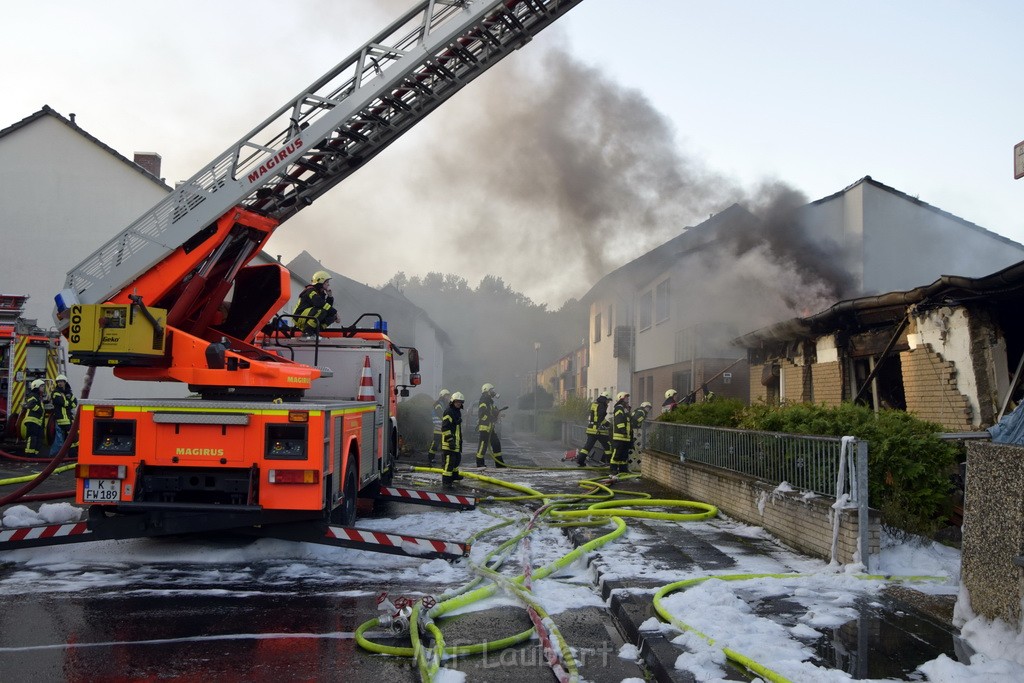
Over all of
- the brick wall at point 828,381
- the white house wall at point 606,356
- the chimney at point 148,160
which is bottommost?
the brick wall at point 828,381

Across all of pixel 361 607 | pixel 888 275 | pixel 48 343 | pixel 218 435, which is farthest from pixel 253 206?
pixel 888 275

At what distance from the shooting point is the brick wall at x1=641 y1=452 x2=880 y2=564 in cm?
640

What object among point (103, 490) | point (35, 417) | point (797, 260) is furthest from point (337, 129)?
point (797, 260)

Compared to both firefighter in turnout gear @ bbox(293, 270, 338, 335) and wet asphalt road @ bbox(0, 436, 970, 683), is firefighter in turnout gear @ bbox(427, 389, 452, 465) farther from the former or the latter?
wet asphalt road @ bbox(0, 436, 970, 683)

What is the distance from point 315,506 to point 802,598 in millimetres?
3555

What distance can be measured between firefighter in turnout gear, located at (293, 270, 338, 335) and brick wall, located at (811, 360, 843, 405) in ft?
24.6

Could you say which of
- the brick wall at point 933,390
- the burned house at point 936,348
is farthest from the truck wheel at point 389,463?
the brick wall at point 933,390

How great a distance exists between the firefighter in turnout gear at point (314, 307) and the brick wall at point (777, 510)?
4.77 metres

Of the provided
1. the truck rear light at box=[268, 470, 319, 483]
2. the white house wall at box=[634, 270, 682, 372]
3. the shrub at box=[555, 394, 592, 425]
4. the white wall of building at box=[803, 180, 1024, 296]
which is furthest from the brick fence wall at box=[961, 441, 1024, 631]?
the shrub at box=[555, 394, 592, 425]

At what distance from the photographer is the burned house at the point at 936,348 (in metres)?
9.11

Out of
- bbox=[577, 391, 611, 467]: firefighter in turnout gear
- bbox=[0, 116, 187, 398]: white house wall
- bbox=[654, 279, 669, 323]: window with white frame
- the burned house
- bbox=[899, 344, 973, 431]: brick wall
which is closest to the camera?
the burned house

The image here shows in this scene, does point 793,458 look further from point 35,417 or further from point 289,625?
point 35,417

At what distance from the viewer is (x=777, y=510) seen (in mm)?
7992

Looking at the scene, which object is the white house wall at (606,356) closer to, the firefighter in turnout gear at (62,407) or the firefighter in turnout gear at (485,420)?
the firefighter in turnout gear at (485,420)
